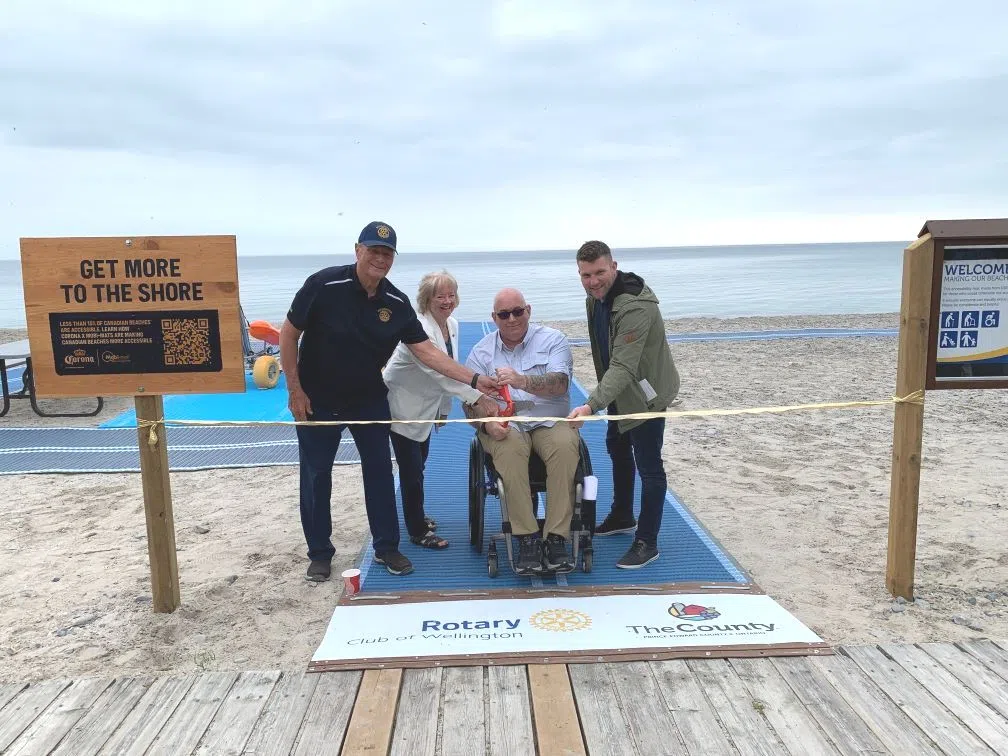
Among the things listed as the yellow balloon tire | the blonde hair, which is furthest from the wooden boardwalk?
the yellow balloon tire

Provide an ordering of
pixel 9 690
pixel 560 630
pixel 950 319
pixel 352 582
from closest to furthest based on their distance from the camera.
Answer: pixel 9 690, pixel 560 630, pixel 950 319, pixel 352 582

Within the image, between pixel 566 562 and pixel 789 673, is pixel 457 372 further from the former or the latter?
pixel 789 673

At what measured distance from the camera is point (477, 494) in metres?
3.84

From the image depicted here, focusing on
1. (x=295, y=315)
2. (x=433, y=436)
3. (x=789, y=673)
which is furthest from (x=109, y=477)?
(x=789, y=673)

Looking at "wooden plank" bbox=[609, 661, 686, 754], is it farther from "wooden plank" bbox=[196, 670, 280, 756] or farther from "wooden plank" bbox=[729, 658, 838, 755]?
"wooden plank" bbox=[196, 670, 280, 756]

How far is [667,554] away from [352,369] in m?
1.86

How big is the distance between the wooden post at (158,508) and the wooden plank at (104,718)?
0.66 metres

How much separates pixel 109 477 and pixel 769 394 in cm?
669

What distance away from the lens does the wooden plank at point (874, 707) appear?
2.26 meters

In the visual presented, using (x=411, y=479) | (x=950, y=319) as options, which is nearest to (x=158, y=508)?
(x=411, y=479)

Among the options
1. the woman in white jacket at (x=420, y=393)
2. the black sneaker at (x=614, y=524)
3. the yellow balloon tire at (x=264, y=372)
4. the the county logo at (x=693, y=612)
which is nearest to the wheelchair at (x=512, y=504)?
the woman in white jacket at (x=420, y=393)

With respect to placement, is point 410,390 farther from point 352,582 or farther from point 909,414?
point 909,414

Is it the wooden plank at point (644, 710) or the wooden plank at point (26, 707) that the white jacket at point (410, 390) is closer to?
the wooden plank at point (644, 710)

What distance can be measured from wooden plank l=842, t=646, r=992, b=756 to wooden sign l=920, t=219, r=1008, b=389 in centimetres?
124
